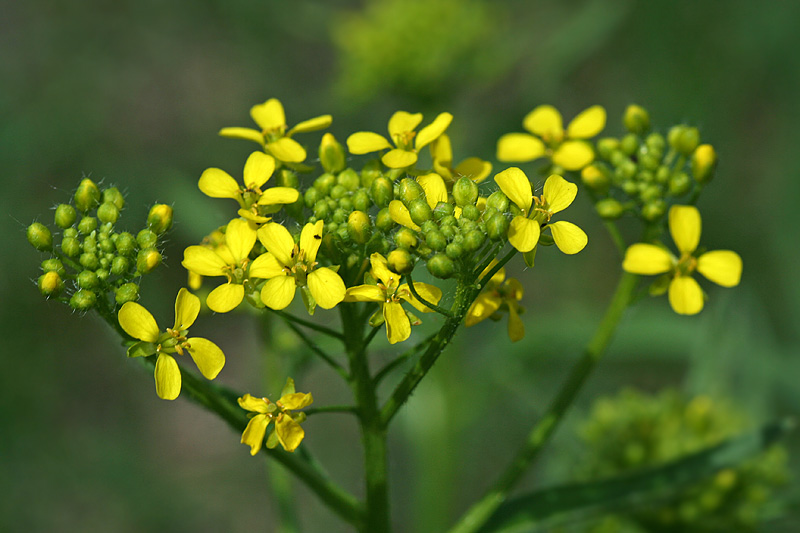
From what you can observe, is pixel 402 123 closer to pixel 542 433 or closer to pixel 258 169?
pixel 258 169

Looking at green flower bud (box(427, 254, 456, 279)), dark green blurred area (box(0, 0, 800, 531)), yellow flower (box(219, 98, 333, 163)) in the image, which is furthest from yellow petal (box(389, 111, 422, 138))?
dark green blurred area (box(0, 0, 800, 531))

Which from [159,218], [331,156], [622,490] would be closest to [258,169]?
[331,156]

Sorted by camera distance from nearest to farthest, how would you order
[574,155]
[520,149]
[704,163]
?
[704,163], [574,155], [520,149]

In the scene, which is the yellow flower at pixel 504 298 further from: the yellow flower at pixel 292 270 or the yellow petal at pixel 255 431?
the yellow petal at pixel 255 431

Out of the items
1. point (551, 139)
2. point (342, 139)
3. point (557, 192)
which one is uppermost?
point (342, 139)

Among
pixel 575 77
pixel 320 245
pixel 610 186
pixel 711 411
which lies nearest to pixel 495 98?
pixel 575 77

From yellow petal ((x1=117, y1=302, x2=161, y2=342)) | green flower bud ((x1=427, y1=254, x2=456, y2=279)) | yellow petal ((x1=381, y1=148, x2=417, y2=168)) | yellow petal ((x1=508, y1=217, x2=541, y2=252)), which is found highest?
yellow petal ((x1=381, y1=148, x2=417, y2=168))

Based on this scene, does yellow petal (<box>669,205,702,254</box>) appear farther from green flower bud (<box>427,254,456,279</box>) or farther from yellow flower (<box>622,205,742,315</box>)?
green flower bud (<box>427,254,456,279</box>)
